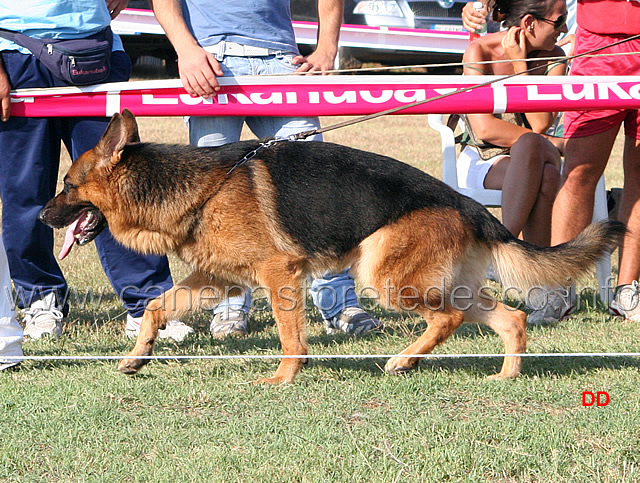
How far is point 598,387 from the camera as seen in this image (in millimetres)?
3734

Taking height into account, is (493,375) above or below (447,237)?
below

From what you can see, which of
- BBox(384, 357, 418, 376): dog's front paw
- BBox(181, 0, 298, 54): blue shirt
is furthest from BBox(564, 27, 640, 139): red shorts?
BBox(384, 357, 418, 376): dog's front paw

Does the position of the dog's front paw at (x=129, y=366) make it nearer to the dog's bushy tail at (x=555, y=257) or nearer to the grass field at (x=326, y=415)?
the grass field at (x=326, y=415)

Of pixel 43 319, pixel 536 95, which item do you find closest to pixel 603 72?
pixel 536 95

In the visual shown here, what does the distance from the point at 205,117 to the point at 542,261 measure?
2.11 metres

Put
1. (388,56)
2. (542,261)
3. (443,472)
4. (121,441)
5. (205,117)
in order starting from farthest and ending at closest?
(388,56) → (205,117) → (542,261) → (121,441) → (443,472)

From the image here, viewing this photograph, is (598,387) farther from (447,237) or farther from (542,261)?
(447,237)

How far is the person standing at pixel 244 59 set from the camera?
14.6 feet

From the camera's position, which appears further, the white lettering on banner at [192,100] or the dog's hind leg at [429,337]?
the white lettering on banner at [192,100]

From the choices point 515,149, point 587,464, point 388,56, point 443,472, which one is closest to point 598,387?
point 587,464

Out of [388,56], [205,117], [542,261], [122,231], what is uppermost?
[205,117]

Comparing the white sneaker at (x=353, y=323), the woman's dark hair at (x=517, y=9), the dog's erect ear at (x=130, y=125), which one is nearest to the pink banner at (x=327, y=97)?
the dog's erect ear at (x=130, y=125)

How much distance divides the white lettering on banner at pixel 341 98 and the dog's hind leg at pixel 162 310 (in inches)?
53.2

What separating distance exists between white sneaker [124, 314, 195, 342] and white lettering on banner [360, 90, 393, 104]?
173 centimetres
